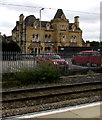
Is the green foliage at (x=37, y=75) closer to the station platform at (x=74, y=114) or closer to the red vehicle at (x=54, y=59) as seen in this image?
the red vehicle at (x=54, y=59)

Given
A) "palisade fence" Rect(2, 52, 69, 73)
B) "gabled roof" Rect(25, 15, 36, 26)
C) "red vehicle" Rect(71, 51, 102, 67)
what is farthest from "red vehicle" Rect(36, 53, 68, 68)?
"gabled roof" Rect(25, 15, 36, 26)

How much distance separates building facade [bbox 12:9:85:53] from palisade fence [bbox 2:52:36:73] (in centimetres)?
4036

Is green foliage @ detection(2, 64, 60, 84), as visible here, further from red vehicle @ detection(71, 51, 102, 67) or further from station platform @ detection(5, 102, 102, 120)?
station platform @ detection(5, 102, 102, 120)

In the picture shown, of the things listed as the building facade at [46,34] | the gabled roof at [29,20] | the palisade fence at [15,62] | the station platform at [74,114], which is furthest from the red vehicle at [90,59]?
the gabled roof at [29,20]

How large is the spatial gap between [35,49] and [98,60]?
39.7 metres

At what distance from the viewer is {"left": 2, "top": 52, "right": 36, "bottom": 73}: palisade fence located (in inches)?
490

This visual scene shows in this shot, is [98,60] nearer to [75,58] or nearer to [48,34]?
[75,58]

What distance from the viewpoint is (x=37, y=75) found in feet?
37.6

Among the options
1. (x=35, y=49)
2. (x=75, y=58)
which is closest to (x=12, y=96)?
(x=75, y=58)

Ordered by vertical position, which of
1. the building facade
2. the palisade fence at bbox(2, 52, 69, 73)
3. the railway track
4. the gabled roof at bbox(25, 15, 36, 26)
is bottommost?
A: the railway track

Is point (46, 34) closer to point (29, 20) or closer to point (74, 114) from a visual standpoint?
point (29, 20)

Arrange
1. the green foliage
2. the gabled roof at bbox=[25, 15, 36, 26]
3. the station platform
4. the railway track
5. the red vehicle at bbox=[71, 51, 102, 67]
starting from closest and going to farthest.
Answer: the station platform → the railway track → the green foliage → the red vehicle at bbox=[71, 51, 102, 67] → the gabled roof at bbox=[25, 15, 36, 26]

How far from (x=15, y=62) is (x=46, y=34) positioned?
4648cm

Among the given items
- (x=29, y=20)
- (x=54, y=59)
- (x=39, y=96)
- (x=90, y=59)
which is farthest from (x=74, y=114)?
(x=29, y=20)
